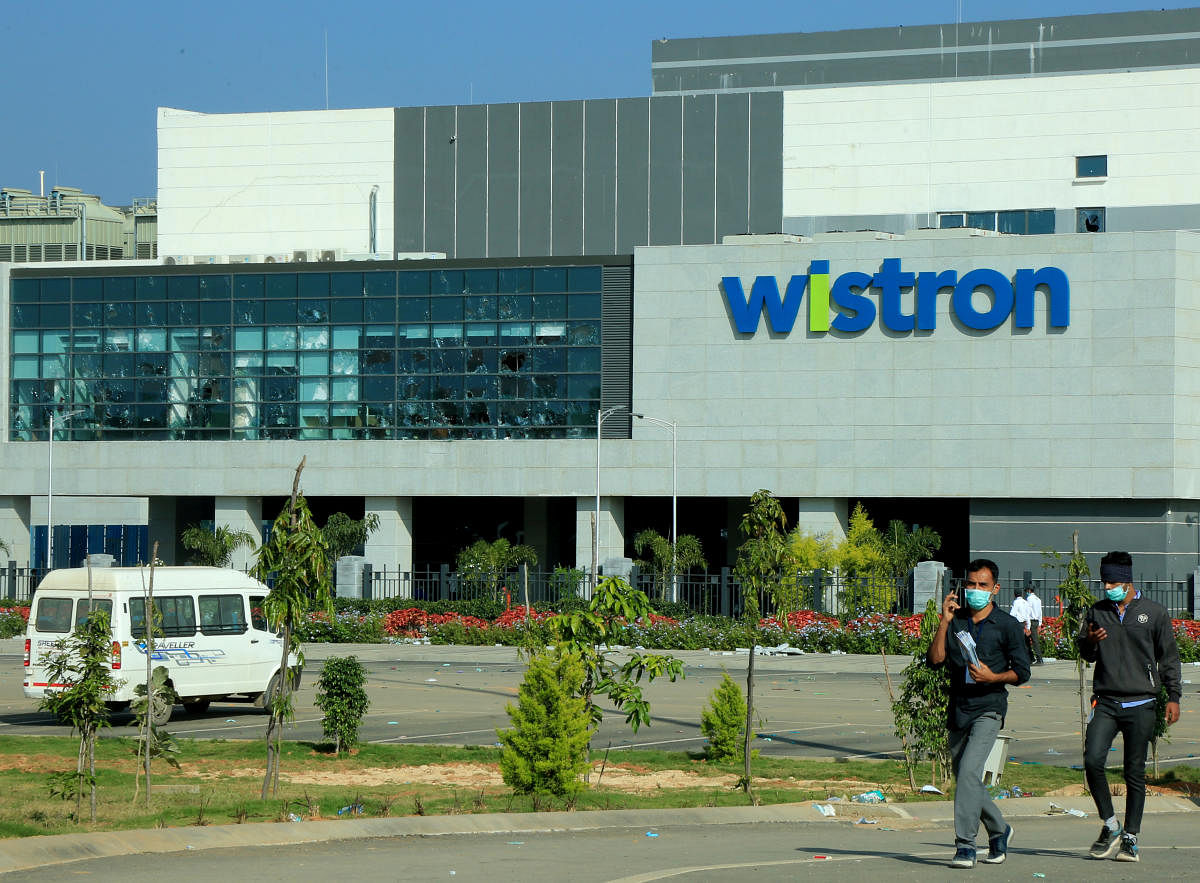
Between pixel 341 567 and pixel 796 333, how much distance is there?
18.8 meters

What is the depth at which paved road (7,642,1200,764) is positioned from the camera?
21.7 meters

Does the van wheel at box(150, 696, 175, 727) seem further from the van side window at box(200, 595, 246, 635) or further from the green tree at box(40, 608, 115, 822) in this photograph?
the green tree at box(40, 608, 115, 822)

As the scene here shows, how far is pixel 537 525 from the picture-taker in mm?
72250

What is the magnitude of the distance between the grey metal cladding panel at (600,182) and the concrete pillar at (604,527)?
11828mm

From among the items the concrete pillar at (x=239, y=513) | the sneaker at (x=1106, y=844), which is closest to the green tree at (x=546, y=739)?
the sneaker at (x=1106, y=844)

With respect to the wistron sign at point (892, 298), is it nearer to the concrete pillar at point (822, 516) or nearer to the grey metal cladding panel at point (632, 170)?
the concrete pillar at point (822, 516)

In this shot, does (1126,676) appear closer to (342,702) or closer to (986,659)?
→ (986,659)

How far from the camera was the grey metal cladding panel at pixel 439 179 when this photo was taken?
72.9 m

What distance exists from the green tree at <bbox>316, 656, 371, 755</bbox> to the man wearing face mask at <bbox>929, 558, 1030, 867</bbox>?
9.01 metres

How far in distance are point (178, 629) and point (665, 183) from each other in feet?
160

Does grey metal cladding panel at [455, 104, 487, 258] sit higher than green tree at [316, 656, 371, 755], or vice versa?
grey metal cladding panel at [455, 104, 487, 258]

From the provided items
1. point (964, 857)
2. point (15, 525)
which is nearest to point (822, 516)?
point (15, 525)

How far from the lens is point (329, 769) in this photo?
59.9 feet

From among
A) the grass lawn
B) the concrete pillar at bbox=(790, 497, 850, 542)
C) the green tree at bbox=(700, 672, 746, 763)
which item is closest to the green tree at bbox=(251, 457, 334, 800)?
the grass lawn
